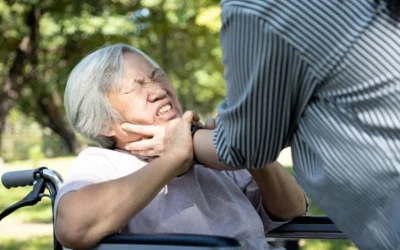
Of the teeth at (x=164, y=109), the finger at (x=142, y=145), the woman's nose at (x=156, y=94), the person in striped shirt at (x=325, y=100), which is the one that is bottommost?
the finger at (x=142, y=145)

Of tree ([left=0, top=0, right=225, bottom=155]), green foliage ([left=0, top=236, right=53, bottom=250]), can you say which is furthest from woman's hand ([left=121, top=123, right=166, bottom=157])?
tree ([left=0, top=0, right=225, bottom=155])

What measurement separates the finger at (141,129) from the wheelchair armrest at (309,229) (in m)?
0.60

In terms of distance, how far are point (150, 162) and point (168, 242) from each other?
410mm

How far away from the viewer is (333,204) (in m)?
1.61

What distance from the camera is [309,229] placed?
248 centimetres

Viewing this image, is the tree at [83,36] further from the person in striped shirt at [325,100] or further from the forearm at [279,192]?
the person in striped shirt at [325,100]

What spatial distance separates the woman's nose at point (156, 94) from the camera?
7.72ft

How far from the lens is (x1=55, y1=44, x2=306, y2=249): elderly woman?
227cm

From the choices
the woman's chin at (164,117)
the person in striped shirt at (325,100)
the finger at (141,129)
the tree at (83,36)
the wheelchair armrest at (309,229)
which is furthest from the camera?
the tree at (83,36)

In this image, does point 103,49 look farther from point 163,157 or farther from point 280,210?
point 280,210

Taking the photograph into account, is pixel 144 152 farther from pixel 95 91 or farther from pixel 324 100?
pixel 324 100

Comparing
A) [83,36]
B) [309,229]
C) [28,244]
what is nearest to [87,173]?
[309,229]

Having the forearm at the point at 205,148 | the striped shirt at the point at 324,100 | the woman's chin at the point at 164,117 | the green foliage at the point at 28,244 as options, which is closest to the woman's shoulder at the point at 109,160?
the woman's chin at the point at 164,117

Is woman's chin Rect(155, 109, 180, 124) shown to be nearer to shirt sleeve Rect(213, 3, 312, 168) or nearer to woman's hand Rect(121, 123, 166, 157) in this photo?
woman's hand Rect(121, 123, 166, 157)
